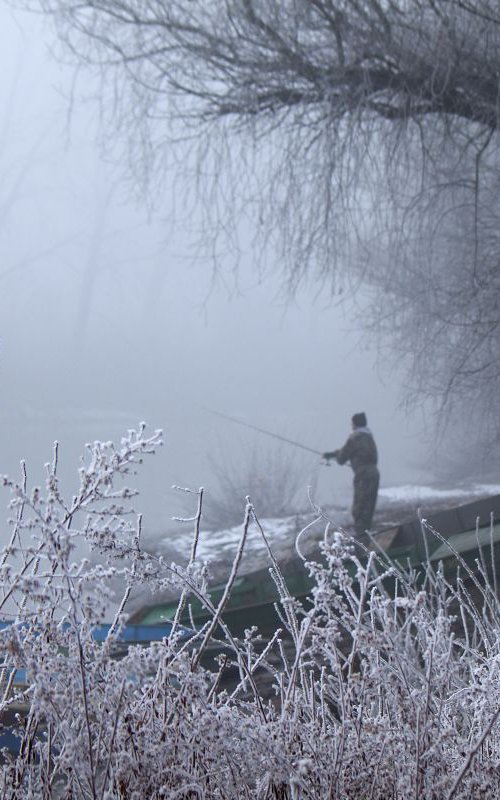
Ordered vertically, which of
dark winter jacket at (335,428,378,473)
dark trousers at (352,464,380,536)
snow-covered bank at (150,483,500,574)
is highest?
dark winter jacket at (335,428,378,473)

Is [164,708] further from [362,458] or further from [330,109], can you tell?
[362,458]

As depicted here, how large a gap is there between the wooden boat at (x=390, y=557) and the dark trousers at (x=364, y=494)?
4.47 ft

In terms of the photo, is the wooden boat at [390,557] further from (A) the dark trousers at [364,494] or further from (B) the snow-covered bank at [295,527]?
(A) the dark trousers at [364,494]

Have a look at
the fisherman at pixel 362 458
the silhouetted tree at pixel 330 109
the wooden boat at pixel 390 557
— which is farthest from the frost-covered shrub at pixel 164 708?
the fisherman at pixel 362 458

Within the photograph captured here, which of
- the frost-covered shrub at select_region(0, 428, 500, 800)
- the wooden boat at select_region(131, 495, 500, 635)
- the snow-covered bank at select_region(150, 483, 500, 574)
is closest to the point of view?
the frost-covered shrub at select_region(0, 428, 500, 800)

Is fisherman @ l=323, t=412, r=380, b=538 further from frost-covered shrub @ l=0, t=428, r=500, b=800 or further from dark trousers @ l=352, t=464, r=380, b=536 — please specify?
frost-covered shrub @ l=0, t=428, r=500, b=800

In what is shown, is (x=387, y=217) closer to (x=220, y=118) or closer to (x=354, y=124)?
(x=354, y=124)

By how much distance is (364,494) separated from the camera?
773cm

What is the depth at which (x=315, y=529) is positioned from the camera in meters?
9.00

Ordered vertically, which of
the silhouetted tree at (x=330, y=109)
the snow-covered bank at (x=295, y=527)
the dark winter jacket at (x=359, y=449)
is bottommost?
the snow-covered bank at (x=295, y=527)

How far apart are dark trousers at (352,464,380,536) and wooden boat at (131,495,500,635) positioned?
136 cm

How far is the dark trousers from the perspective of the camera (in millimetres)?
7633

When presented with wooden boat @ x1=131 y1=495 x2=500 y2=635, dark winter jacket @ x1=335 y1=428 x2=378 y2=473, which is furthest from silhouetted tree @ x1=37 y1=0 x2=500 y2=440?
dark winter jacket @ x1=335 y1=428 x2=378 y2=473

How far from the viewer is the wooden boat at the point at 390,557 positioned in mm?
4543
